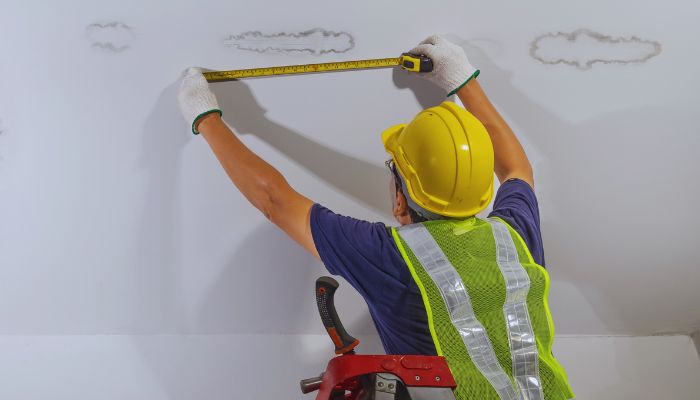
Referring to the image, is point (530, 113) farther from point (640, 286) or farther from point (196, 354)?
point (196, 354)

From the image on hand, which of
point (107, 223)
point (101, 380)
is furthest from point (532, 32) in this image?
point (101, 380)

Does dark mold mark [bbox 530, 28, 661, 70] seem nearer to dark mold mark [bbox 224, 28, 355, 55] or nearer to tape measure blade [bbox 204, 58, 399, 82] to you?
tape measure blade [bbox 204, 58, 399, 82]

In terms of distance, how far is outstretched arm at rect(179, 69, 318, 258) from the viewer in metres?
1.37

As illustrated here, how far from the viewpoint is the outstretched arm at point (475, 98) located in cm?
147

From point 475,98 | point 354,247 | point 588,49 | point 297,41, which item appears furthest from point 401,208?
point 588,49

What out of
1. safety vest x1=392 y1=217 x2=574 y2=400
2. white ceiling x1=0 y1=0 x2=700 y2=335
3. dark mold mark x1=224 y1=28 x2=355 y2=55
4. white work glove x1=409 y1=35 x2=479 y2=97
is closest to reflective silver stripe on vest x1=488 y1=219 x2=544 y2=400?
safety vest x1=392 y1=217 x2=574 y2=400

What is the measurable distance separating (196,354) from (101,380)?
13.2 inches


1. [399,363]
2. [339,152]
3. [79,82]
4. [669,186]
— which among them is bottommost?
[399,363]

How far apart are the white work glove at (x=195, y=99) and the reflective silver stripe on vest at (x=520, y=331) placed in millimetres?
840

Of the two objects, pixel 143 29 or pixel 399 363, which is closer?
pixel 399 363

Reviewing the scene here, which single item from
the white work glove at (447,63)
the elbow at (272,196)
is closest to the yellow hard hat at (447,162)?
the white work glove at (447,63)

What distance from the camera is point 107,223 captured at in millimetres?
1780

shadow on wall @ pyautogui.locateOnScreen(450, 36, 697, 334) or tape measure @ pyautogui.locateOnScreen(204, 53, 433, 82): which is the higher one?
tape measure @ pyautogui.locateOnScreen(204, 53, 433, 82)

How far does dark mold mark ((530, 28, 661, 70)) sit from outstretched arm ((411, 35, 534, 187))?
204 mm
